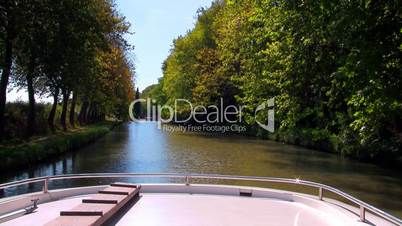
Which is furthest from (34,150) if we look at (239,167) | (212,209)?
(212,209)

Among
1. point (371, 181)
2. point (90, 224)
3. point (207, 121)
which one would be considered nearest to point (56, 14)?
point (371, 181)

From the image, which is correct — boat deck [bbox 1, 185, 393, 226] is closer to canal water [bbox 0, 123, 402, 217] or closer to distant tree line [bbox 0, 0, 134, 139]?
canal water [bbox 0, 123, 402, 217]

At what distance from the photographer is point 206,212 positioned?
663cm

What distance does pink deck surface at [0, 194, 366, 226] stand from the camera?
6.08 m

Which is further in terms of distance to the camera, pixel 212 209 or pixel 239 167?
pixel 239 167

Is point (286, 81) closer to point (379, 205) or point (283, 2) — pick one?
point (283, 2)

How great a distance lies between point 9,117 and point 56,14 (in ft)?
24.1

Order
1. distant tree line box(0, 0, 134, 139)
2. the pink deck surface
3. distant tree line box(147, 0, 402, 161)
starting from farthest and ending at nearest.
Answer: distant tree line box(0, 0, 134, 139) → distant tree line box(147, 0, 402, 161) → the pink deck surface

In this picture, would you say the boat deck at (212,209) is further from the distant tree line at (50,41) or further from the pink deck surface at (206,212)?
the distant tree line at (50,41)

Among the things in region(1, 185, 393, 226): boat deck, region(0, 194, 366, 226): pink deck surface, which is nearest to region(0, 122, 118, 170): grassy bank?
region(1, 185, 393, 226): boat deck

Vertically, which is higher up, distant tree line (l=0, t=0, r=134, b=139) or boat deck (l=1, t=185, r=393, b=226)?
distant tree line (l=0, t=0, r=134, b=139)

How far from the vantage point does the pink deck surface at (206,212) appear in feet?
19.9

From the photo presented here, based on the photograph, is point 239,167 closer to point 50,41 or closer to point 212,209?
point 50,41

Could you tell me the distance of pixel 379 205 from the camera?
1475 cm
